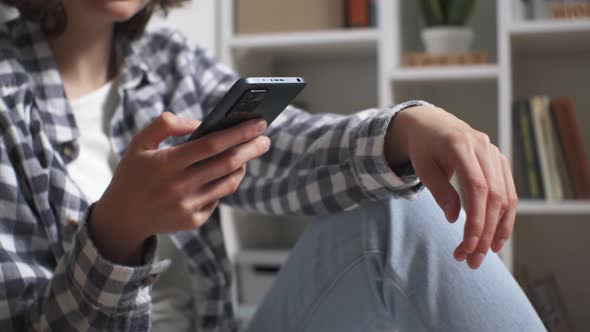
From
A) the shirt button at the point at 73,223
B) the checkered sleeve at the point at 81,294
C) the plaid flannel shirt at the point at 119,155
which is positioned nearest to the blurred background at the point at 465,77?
the plaid flannel shirt at the point at 119,155

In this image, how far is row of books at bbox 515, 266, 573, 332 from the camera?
1493 mm

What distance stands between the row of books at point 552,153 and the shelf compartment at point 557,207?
26 mm

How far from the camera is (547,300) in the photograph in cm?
158

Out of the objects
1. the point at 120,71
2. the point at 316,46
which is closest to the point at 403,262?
the point at 120,71

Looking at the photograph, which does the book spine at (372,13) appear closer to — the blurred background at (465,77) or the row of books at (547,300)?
the blurred background at (465,77)

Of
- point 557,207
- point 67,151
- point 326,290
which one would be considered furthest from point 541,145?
point 67,151

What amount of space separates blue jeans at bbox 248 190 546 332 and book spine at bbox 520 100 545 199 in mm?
810

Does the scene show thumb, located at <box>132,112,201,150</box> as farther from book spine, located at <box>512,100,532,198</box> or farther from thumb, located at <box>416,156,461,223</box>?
book spine, located at <box>512,100,532,198</box>

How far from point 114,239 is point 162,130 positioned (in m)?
0.14

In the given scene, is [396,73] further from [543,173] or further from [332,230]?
[332,230]

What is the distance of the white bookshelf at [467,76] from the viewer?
1541 millimetres

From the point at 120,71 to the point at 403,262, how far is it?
1.65ft

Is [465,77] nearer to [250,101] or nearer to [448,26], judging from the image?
[448,26]

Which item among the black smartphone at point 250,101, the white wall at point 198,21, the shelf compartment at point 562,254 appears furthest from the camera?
the shelf compartment at point 562,254
